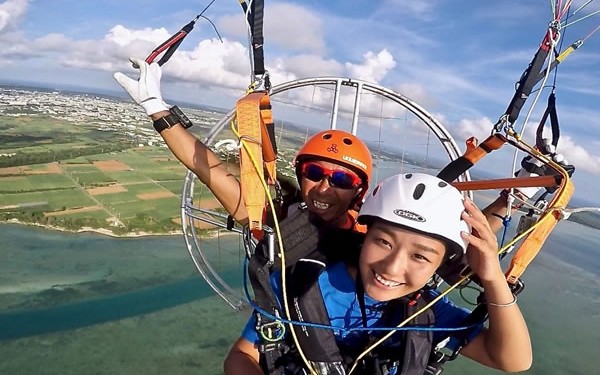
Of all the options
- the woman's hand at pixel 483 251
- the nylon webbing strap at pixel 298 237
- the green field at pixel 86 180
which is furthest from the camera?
the green field at pixel 86 180

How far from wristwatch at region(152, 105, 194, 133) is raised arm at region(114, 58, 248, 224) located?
17 millimetres

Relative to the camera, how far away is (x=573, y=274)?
3878 cm

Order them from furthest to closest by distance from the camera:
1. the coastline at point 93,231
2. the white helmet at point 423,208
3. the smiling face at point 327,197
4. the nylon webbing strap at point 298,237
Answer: the coastline at point 93,231, the smiling face at point 327,197, the nylon webbing strap at point 298,237, the white helmet at point 423,208

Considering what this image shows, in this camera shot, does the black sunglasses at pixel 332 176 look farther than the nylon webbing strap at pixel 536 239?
Yes

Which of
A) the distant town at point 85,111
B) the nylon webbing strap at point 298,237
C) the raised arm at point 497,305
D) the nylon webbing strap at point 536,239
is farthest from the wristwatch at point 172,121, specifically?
the distant town at point 85,111

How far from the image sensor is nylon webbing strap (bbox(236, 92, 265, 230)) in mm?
2191

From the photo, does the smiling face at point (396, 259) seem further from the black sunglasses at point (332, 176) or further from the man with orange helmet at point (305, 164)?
the black sunglasses at point (332, 176)

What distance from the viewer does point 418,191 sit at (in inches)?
82.7

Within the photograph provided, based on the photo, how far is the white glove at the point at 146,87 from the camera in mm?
2373

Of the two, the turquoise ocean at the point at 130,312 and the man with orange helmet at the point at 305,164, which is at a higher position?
the man with orange helmet at the point at 305,164

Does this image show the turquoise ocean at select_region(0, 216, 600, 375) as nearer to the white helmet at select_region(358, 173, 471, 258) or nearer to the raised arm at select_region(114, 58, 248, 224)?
the raised arm at select_region(114, 58, 248, 224)

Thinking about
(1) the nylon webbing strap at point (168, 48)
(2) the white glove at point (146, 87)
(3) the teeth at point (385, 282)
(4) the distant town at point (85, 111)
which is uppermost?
(1) the nylon webbing strap at point (168, 48)

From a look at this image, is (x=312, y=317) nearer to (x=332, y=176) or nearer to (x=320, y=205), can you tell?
(x=320, y=205)

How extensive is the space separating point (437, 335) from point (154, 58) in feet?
7.26
